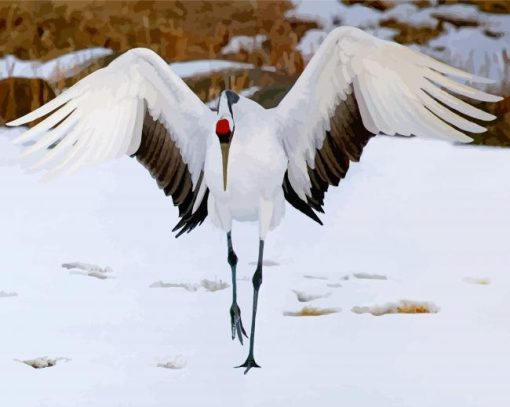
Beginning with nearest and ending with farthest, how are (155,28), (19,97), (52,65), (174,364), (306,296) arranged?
(174,364) < (306,296) < (19,97) < (52,65) < (155,28)

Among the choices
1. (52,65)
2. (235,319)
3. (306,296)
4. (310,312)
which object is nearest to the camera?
(235,319)

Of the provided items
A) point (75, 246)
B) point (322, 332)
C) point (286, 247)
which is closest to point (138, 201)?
point (75, 246)

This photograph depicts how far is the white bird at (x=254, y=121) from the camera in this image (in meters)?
2.52

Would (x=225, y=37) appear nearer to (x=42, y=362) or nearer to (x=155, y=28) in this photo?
(x=155, y=28)

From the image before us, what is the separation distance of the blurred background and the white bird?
2036 millimetres

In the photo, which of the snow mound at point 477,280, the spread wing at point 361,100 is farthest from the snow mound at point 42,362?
the snow mound at point 477,280

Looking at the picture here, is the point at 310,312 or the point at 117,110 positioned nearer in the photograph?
the point at 117,110

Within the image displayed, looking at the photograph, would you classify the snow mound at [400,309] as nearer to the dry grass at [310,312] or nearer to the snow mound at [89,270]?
the dry grass at [310,312]

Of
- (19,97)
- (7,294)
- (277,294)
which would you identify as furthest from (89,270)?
(19,97)

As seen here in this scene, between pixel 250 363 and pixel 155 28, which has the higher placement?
pixel 155 28

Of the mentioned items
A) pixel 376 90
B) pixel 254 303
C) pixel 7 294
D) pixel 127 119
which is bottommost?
pixel 7 294

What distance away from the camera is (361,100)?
2625mm

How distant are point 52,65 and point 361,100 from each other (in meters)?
2.80

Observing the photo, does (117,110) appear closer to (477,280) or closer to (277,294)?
(277,294)
